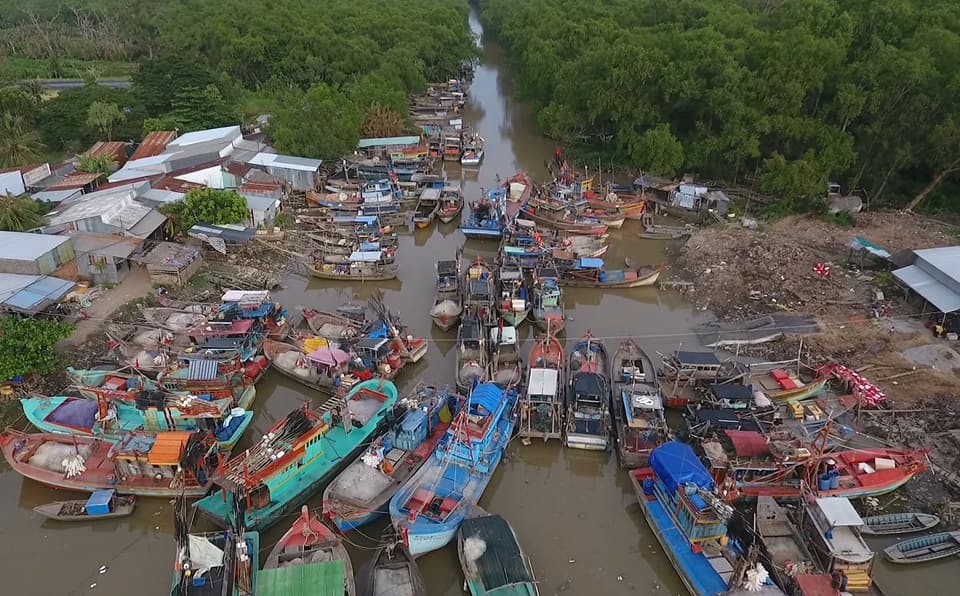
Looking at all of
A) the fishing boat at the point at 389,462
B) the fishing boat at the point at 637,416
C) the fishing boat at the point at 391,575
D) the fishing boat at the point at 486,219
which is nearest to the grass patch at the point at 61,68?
the fishing boat at the point at 486,219

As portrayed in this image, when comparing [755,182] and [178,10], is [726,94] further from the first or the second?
[178,10]

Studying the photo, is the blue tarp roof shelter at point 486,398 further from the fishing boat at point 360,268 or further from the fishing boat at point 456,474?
the fishing boat at point 360,268

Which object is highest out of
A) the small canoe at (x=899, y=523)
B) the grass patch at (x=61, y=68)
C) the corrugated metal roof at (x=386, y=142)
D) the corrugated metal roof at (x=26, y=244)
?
the grass patch at (x=61, y=68)

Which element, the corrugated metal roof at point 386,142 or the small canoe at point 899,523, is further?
the corrugated metal roof at point 386,142

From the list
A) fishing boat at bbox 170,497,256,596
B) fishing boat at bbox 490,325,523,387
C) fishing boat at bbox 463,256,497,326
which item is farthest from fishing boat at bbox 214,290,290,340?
fishing boat at bbox 170,497,256,596

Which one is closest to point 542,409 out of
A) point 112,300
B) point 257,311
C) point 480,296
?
point 480,296

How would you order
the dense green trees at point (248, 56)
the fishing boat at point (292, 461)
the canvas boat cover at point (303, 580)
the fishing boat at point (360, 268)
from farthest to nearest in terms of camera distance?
the dense green trees at point (248, 56)
the fishing boat at point (360, 268)
the fishing boat at point (292, 461)
the canvas boat cover at point (303, 580)

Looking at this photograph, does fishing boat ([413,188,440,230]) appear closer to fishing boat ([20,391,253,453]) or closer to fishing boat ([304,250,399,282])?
fishing boat ([304,250,399,282])

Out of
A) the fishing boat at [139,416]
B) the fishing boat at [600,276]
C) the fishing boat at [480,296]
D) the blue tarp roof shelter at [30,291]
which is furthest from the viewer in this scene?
the fishing boat at [600,276]
